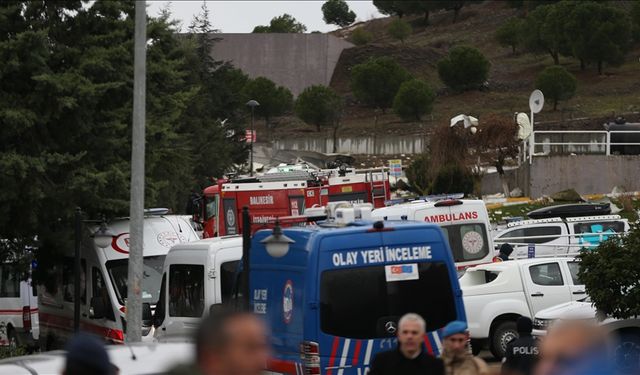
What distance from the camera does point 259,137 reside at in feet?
312

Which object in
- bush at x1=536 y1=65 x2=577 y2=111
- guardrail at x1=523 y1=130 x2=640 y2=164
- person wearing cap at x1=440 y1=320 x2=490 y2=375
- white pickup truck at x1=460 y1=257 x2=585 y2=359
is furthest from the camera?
bush at x1=536 y1=65 x2=577 y2=111

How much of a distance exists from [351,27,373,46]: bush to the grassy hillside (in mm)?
1434

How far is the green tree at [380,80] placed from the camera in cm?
9744

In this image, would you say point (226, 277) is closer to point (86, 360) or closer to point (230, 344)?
point (86, 360)

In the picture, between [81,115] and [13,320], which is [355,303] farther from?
[13,320]

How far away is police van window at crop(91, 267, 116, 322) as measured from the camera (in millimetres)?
19141

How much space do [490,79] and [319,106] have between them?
18.1 meters

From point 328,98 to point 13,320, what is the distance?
70346mm

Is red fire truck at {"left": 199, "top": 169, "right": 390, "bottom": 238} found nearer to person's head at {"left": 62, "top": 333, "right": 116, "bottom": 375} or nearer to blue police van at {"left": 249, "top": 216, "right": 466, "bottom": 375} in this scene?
blue police van at {"left": 249, "top": 216, "right": 466, "bottom": 375}

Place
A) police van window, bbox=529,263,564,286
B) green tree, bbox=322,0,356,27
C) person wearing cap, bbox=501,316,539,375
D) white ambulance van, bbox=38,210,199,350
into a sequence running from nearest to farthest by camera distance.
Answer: person wearing cap, bbox=501,316,539,375, white ambulance van, bbox=38,210,199,350, police van window, bbox=529,263,564,286, green tree, bbox=322,0,356,27

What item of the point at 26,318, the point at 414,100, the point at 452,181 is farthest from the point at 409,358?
the point at 414,100

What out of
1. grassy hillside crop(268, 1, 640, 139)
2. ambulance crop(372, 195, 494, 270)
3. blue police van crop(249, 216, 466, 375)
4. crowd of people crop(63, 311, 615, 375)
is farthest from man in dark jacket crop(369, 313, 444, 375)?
grassy hillside crop(268, 1, 640, 139)

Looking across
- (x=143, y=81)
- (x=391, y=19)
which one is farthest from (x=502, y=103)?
(x=143, y=81)

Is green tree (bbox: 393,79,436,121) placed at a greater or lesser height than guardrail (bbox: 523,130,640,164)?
greater
